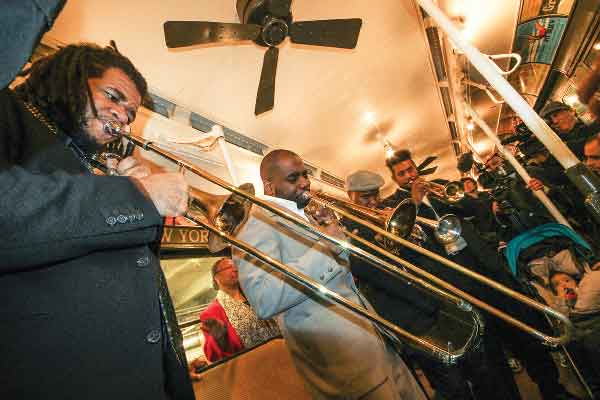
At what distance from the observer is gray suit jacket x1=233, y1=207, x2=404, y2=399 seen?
1708mm

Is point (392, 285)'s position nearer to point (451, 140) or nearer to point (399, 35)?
point (399, 35)

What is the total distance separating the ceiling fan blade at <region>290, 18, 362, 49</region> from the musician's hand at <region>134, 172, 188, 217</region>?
2931 millimetres

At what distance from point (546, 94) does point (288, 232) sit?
8.38m

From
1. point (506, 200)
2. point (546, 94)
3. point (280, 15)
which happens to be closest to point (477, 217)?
point (506, 200)

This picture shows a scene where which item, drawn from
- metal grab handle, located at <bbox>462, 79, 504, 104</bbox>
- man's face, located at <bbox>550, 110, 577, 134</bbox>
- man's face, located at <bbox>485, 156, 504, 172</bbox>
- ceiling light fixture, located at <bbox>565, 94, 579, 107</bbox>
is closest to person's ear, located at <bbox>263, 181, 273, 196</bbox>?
metal grab handle, located at <bbox>462, 79, 504, 104</bbox>

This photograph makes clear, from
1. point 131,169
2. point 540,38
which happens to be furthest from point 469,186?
point 131,169

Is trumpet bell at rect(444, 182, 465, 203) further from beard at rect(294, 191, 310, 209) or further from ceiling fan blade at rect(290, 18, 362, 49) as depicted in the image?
beard at rect(294, 191, 310, 209)

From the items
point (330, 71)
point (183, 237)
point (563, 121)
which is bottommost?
point (563, 121)

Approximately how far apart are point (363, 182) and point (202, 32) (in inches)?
98.9

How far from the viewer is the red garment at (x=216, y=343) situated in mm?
3889

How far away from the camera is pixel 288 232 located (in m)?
2.11

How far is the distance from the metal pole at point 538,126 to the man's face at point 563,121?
334cm

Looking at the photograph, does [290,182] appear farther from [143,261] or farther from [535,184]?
[535,184]

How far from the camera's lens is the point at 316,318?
1844 mm
